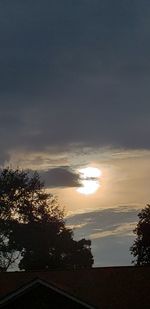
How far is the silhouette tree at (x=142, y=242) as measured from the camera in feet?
246

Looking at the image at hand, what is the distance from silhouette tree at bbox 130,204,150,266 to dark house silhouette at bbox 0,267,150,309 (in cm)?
3175

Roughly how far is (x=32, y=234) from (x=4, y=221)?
4.59 metres

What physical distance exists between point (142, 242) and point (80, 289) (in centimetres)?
3643

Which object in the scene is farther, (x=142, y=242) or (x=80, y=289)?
(x=142, y=242)

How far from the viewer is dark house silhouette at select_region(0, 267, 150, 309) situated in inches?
1433

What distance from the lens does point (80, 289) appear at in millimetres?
40781

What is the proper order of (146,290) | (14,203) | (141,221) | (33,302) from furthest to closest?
(14,203)
(141,221)
(146,290)
(33,302)

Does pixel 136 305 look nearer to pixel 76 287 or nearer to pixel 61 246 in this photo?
pixel 76 287

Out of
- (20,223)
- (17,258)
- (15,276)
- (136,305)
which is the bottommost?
(136,305)

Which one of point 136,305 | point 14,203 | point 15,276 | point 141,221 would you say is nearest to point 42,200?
point 14,203

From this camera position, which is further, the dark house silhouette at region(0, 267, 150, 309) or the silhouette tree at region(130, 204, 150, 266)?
the silhouette tree at region(130, 204, 150, 266)

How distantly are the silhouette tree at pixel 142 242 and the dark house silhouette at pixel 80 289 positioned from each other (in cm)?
3175

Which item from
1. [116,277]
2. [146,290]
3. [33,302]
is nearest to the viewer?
[33,302]

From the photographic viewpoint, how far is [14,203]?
84.2 metres
